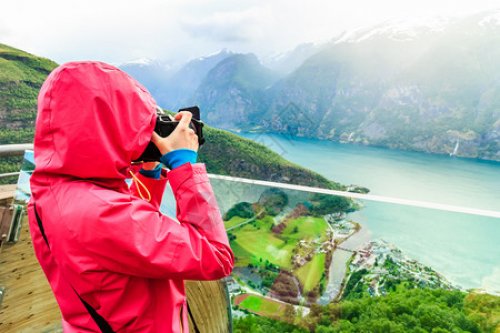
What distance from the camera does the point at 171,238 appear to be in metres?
0.63

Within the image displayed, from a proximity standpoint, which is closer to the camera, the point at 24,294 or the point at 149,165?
the point at 149,165

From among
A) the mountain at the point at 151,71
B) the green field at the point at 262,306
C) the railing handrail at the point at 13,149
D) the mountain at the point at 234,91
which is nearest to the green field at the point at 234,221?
the green field at the point at 262,306

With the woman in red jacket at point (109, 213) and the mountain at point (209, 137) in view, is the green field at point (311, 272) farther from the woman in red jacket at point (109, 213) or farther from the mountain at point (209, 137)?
the mountain at point (209, 137)

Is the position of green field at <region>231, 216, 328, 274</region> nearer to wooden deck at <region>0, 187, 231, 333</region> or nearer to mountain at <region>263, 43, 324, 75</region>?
wooden deck at <region>0, 187, 231, 333</region>

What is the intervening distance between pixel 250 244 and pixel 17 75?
50.8 m

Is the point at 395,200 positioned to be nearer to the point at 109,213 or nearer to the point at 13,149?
the point at 109,213

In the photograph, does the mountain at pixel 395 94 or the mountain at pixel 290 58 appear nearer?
the mountain at pixel 395 94

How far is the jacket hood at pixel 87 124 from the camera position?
625 mm

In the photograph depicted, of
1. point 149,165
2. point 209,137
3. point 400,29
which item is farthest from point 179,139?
point 400,29

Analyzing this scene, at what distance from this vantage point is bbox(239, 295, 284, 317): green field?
173cm

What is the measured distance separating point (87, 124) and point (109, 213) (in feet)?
0.53

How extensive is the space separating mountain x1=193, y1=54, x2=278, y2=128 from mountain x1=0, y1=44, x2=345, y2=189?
3506 centimetres

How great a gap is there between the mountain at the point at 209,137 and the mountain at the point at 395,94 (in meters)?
37.7

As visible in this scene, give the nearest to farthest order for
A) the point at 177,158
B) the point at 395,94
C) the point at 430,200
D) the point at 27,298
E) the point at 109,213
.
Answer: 1. the point at 109,213
2. the point at 177,158
3. the point at 27,298
4. the point at 430,200
5. the point at 395,94
